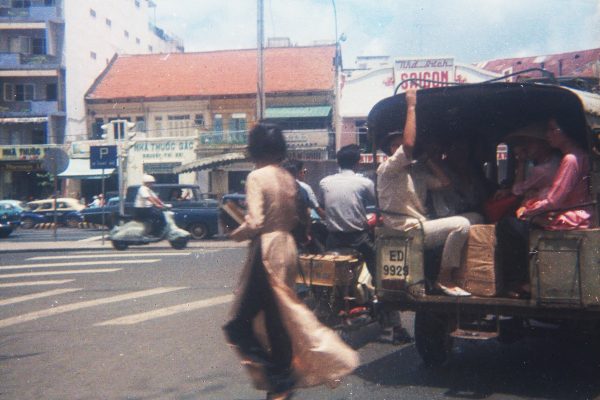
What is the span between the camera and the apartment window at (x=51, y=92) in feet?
143

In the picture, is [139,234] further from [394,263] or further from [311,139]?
[311,139]

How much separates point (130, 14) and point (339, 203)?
168ft

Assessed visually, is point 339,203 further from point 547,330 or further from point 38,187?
point 38,187

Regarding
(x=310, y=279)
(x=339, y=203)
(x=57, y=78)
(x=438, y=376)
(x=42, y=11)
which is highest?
(x=42, y=11)

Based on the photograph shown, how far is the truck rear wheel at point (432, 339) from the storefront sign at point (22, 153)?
132 feet

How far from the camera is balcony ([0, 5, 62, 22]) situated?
43.2 meters

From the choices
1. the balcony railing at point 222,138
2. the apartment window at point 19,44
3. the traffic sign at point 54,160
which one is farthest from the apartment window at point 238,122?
the traffic sign at point 54,160

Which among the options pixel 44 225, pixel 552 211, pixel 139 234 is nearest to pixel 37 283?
pixel 139 234

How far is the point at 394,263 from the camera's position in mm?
5430

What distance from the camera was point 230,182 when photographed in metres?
38.7

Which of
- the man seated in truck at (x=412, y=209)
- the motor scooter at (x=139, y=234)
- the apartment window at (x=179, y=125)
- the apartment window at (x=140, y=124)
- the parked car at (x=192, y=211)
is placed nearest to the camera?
the man seated in truck at (x=412, y=209)

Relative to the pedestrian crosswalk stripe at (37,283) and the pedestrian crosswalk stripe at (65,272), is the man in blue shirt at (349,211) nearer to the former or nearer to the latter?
the pedestrian crosswalk stripe at (37,283)

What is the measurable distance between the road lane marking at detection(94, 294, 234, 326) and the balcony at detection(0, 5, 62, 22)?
39309 millimetres

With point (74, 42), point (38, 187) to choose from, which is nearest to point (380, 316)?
point (38, 187)
